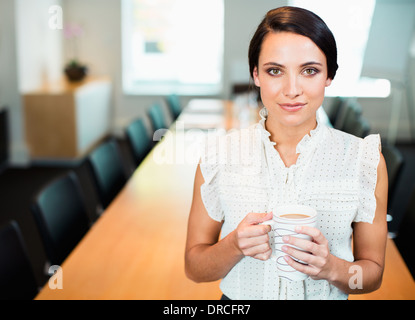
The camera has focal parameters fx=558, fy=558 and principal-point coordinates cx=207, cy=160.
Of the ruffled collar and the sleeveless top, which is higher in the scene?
the ruffled collar

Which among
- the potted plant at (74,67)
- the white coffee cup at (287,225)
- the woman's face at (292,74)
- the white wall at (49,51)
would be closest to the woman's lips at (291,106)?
the woman's face at (292,74)

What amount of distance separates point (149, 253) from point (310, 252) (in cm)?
90

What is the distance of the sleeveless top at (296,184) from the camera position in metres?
0.82

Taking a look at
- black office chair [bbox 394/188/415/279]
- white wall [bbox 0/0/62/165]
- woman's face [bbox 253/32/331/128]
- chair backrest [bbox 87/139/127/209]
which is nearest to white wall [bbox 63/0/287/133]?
white wall [bbox 0/0/62/165]

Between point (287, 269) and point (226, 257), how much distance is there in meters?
0.15

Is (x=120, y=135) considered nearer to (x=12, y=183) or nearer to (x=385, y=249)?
(x=12, y=183)

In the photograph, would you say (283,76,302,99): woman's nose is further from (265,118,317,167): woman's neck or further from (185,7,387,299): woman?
(265,118,317,167): woman's neck

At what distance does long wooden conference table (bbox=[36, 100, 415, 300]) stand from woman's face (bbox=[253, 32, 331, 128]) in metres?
0.24

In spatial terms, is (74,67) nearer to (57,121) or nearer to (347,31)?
(57,121)

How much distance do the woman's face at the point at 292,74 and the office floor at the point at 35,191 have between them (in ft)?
6.46

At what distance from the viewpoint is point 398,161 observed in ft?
6.64

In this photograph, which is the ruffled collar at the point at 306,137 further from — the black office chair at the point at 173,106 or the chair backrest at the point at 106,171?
the black office chair at the point at 173,106

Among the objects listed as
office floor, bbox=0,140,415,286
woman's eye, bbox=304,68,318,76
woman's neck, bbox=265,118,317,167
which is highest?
woman's eye, bbox=304,68,318,76

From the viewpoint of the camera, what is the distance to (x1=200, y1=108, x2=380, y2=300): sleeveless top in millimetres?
825
